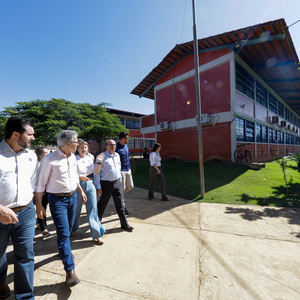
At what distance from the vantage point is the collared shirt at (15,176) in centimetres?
155

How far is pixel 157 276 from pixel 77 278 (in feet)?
3.20

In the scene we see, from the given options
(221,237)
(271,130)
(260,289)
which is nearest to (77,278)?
(260,289)

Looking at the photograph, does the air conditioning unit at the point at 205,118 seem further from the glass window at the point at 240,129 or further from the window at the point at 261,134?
the window at the point at 261,134

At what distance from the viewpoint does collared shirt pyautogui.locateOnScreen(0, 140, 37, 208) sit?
5.10ft

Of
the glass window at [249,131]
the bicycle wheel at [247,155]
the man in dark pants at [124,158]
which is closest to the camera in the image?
the man in dark pants at [124,158]

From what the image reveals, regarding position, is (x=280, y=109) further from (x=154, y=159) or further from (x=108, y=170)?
(x=108, y=170)

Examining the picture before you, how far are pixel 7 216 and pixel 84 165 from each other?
5.40ft

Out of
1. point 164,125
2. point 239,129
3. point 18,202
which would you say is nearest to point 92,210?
point 18,202

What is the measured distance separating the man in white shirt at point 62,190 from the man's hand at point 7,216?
0.47 meters

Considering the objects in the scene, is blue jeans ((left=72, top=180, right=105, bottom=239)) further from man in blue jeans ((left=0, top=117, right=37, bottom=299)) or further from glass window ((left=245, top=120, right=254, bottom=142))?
glass window ((left=245, top=120, right=254, bottom=142))

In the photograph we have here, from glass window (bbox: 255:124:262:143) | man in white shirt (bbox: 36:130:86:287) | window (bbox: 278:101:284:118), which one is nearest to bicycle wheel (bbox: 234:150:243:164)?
glass window (bbox: 255:124:262:143)

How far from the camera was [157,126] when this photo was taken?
16594 millimetres

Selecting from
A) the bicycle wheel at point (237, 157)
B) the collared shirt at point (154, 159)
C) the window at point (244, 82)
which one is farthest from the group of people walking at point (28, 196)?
the window at point (244, 82)

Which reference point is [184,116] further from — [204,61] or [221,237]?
[221,237]
